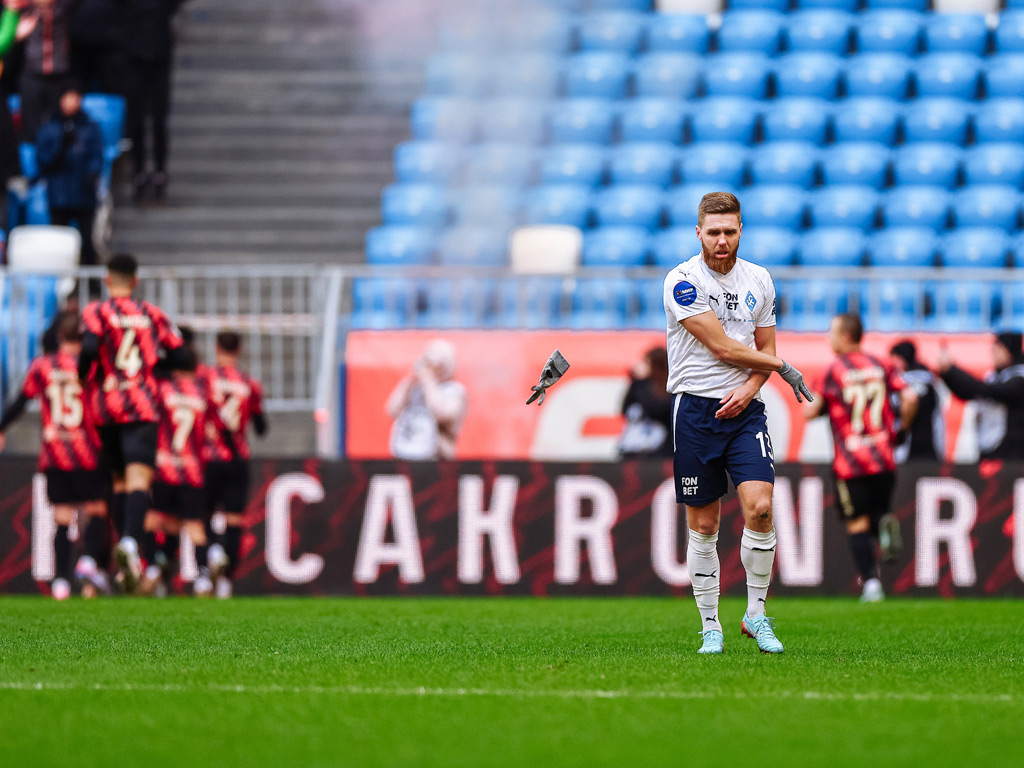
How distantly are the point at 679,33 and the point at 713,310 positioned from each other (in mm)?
12315

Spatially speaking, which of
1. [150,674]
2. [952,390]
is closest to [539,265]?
[952,390]

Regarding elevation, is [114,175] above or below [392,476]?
above

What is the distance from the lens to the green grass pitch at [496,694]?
4.55 metres

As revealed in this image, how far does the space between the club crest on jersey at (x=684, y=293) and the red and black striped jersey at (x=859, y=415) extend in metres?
4.84

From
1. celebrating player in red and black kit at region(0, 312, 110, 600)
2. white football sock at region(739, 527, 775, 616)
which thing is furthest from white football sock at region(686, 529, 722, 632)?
celebrating player in red and black kit at region(0, 312, 110, 600)

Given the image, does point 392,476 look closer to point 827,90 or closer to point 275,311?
point 275,311

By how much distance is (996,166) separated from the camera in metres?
17.1

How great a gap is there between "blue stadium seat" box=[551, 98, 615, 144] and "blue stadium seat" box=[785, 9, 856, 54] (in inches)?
90.1

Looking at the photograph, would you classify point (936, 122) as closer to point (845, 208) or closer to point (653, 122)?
point (845, 208)

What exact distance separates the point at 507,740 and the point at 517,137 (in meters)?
13.8

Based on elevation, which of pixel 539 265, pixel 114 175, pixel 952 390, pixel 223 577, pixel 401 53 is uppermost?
pixel 401 53

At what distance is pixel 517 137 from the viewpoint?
18.0 metres

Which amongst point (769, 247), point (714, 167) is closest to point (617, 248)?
point (769, 247)

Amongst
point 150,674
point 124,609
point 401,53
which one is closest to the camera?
point 150,674
